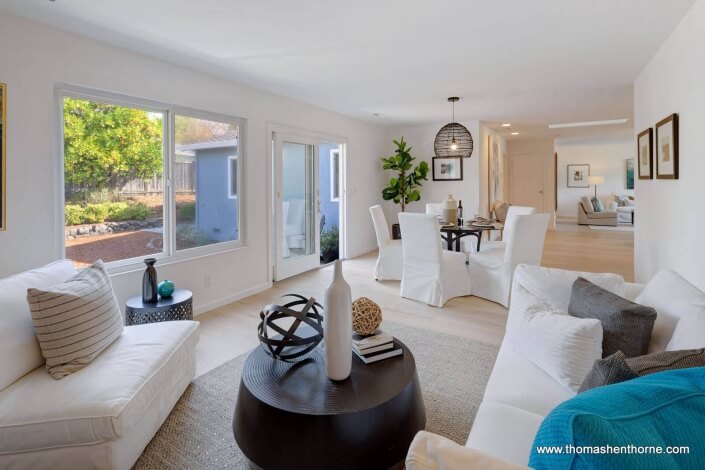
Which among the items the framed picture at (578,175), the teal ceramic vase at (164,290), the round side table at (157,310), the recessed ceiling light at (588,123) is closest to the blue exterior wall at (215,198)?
the teal ceramic vase at (164,290)

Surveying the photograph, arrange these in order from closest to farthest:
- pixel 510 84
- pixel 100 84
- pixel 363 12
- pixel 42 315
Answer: pixel 42 315, pixel 363 12, pixel 100 84, pixel 510 84

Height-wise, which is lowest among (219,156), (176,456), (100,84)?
(176,456)

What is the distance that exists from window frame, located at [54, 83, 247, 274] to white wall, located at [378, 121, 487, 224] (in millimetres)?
3684

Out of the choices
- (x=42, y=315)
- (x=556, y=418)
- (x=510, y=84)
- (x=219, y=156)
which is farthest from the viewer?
(x=510, y=84)

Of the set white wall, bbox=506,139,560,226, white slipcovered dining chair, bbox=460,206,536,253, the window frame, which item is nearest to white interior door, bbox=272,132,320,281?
the window frame

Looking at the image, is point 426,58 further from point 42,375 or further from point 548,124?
point 548,124

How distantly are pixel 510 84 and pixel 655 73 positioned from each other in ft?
4.37

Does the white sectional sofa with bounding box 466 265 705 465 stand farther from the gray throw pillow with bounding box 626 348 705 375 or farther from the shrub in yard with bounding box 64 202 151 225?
the shrub in yard with bounding box 64 202 151 225

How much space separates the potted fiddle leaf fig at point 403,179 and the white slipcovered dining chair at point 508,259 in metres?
2.82

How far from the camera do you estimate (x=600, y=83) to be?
4395 mm

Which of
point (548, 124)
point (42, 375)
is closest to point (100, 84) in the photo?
point (42, 375)

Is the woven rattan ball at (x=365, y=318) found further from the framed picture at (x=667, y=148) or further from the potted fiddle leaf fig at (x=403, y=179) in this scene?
the potted fiddle leaf fig at (x=403, y=179)

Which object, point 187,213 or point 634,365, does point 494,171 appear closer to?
point 187,213

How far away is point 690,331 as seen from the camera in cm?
129
